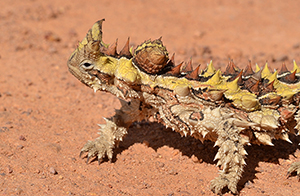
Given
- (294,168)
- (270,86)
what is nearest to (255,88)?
(270,86)

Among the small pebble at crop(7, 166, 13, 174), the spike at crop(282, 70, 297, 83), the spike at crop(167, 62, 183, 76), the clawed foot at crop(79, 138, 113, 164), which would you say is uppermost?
the spike at crop(282, 70, 297, 83)

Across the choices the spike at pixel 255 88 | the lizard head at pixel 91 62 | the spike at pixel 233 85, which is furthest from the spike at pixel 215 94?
the lizard head at pixel 91 62

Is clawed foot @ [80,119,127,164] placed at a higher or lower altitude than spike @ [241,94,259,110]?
lower

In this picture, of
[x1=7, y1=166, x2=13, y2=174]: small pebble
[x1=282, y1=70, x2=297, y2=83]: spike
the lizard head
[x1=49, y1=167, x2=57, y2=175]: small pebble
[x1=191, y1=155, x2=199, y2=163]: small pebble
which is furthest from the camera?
[x1=191, y1=155, x2=199, y2=163]: small pebble

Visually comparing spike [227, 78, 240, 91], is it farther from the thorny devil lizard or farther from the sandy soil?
the sandy soil

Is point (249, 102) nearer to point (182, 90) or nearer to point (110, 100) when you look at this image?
A: point (182, 90)

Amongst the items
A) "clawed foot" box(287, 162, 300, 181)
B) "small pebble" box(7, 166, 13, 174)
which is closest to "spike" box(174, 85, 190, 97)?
"clawed foot" box(287, 162, 300, 181)

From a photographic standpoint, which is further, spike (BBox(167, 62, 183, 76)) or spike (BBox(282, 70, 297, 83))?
spike (BBox(282, 70, 297, 83))
